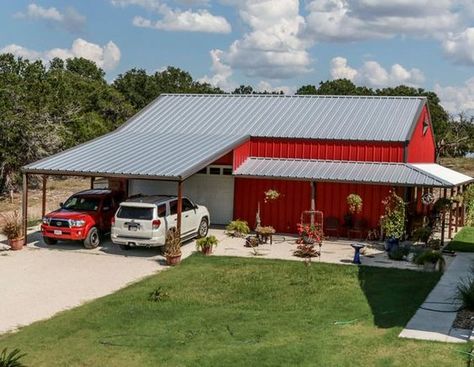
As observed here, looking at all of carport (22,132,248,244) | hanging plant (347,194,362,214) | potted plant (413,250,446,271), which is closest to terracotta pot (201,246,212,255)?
carport (22,132,248,244)

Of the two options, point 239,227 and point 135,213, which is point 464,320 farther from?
point 239,227

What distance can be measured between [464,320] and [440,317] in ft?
1.61

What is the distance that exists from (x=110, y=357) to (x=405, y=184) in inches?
542

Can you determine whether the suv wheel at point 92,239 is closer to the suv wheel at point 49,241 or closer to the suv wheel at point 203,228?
the suv wheel at point 49,241

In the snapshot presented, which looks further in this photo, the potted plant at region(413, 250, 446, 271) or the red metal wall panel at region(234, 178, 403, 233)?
the red metal wall panel at region(234, 178, 403, 233)

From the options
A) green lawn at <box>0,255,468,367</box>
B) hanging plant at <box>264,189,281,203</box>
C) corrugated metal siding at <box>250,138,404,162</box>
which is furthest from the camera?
corrugated metal siding at <box>250,138,404,162</box>

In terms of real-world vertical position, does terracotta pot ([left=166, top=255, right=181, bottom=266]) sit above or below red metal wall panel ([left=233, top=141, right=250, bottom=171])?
below

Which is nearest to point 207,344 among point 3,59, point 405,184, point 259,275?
point 259,275

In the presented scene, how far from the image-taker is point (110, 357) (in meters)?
9.81

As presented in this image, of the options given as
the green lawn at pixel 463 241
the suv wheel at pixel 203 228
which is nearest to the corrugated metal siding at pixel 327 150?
the green lawn at pixel 463 241

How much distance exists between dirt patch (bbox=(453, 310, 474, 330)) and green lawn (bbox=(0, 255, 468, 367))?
0.97 metres

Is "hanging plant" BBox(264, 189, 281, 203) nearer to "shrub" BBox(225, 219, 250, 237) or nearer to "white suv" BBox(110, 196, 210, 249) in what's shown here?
"shrub" BBox(225, 219, 250, 237)

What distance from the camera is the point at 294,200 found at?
23766 millimetres

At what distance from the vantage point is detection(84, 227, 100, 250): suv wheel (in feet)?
64.0
